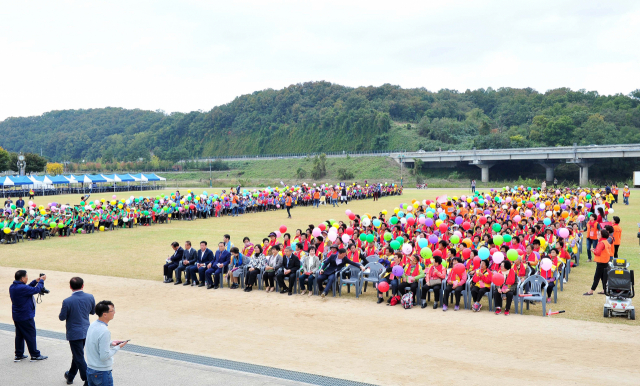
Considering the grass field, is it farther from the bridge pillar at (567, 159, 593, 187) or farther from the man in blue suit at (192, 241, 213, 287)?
the bridge pillar at (567, 159, 593, 187)

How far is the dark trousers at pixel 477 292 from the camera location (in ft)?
32.0

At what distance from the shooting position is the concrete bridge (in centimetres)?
5669

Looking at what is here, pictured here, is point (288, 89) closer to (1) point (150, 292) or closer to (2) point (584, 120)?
(2) point (584, 120)

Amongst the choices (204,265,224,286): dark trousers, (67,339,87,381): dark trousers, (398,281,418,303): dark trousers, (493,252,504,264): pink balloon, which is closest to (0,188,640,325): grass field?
(398,281,418,303): dark trousers

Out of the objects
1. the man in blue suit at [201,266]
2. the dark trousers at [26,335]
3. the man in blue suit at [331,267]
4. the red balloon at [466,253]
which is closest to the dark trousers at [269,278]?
the man in blue suit at [331,267]

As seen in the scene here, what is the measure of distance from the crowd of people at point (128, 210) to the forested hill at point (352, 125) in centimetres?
5955

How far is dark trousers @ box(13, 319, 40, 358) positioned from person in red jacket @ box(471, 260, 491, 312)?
7418 mm

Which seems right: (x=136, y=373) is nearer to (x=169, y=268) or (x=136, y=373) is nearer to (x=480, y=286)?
(x=169, y=268)

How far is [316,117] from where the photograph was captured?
122m

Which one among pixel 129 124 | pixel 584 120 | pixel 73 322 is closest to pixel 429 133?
pixel 584 120

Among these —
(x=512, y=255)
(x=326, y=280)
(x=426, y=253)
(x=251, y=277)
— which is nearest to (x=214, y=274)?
(x=251, y=277)

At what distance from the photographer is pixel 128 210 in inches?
951

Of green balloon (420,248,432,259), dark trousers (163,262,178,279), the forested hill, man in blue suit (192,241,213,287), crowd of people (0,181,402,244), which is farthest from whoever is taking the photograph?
the forested hill

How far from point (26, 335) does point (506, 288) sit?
7.93 m
